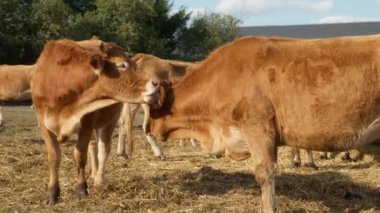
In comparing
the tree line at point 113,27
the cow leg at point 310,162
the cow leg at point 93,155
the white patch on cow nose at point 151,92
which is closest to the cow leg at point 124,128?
the cow leg at point 93,155

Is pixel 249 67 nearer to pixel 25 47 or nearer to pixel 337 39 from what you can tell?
pixel 337 39

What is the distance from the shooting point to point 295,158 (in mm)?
11117

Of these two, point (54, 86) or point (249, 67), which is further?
point (54, 86)

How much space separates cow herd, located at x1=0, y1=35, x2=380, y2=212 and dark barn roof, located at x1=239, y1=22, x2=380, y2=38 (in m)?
41.8

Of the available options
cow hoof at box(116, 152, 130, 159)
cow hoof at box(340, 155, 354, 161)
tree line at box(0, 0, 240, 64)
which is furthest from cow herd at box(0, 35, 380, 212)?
tree line at box(0, 0, 240, 64)

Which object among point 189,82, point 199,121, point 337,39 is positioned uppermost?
point 337,39

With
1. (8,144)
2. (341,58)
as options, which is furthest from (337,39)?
(8,144)

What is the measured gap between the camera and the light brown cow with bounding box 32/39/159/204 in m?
7.07

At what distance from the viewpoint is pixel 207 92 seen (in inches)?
271

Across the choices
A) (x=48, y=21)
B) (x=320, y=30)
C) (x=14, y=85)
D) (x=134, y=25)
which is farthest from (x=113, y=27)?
(x=14, y=85)

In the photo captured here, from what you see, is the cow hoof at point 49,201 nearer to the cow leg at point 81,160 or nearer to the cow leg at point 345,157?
the cow leg at point 81,160

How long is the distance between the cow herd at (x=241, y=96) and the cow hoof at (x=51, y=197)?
0.6 inches

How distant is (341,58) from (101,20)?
127ft

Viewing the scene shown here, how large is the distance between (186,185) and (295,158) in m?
3.00
